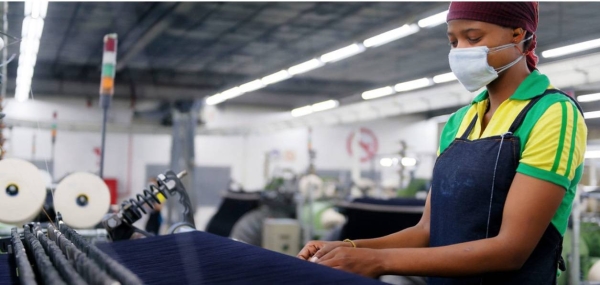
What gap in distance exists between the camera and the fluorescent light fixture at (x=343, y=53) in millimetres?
10216

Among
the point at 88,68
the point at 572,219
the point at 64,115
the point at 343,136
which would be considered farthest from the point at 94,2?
the point at 343,136

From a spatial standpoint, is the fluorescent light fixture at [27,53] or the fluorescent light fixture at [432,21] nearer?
the fluorescent light fixture at [27,53]

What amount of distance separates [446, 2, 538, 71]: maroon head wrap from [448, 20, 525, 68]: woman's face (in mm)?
12

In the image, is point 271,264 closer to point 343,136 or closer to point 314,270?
point 314,270

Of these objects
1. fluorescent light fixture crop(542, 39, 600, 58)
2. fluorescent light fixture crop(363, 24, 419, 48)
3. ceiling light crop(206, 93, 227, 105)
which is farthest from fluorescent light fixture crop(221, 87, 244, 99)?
fluorescent light fixture crop(542, 39, 600, 58)

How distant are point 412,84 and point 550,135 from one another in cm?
1171

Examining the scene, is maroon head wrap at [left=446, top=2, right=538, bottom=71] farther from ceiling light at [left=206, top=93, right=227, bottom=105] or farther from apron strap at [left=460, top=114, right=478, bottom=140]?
ceiling light at [left=206, top=93, right=227, bottom=105]

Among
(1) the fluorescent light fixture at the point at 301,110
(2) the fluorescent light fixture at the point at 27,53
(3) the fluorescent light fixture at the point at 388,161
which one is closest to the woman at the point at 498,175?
(2) the fluorescent light fixture at the point at 27,53

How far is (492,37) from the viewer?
121cm

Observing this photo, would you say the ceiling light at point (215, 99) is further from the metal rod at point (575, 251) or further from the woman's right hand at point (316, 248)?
the woman's right hand at point (316, 248)

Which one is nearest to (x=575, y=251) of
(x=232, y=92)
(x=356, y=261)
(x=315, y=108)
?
(x=356, y=261)

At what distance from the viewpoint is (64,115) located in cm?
1292

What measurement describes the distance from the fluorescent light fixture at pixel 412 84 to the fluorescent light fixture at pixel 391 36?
1.75 metres

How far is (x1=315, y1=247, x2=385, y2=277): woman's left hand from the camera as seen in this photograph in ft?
3.50
